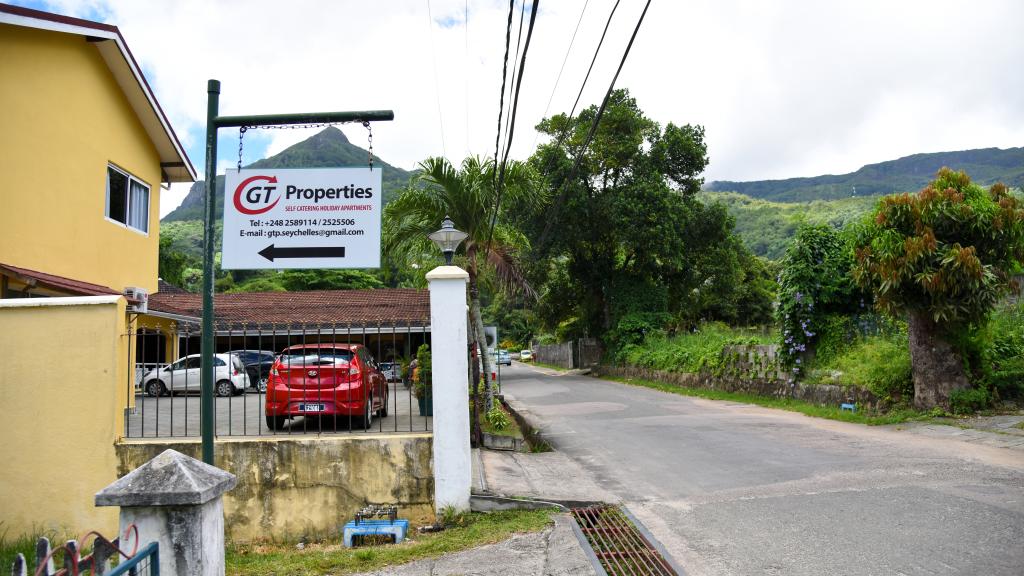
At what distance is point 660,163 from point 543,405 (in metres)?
17.7

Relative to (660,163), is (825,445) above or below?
below

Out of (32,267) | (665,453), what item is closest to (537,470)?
(665,453)

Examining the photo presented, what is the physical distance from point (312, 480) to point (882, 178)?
576 feet

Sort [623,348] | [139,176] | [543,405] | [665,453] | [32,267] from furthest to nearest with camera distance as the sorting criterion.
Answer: [623,348]
[543,405]
[139,176]
[32,267]
[665,453]

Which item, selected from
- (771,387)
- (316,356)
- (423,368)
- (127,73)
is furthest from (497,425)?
(127,73)

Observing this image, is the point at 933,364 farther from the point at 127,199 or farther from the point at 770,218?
the point at 770,218

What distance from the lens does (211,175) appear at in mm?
6715

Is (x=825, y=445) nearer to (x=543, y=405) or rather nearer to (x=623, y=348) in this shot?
(x=543, y=405)

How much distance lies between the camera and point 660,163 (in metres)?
33.4

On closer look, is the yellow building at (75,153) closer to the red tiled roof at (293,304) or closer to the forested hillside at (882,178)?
the red tiled roof at (293,304)

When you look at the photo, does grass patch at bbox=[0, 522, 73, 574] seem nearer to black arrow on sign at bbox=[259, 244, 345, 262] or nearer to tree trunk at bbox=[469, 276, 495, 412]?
black arrow on sign at bbox=[259, 244, 345, 262]

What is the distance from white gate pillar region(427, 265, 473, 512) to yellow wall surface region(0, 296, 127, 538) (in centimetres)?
338

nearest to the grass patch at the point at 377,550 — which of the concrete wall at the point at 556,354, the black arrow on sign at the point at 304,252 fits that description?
the black arrow on sign at the point at 304,252

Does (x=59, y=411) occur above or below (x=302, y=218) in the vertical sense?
below
